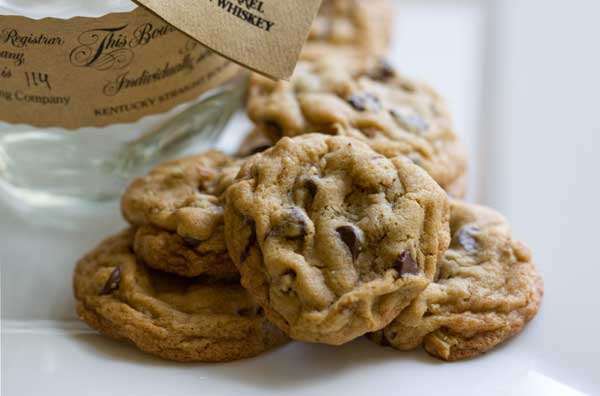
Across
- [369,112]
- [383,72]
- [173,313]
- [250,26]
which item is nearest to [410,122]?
[369,112]

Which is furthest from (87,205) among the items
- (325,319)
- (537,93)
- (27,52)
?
(537,93)

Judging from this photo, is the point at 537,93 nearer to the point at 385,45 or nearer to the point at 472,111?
the point at 472,111

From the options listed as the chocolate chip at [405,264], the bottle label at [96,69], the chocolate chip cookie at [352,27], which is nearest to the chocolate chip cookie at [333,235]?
the chocolate chip at [405,264]

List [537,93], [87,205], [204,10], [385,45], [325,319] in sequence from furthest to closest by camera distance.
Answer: [385,45] → [537,93] → [87,205] → [204,10] → [325,319]

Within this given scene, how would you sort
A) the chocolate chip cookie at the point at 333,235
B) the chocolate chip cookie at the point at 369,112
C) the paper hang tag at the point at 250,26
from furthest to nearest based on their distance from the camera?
the chocolate chip cookie at the point at 369,112
the paper hang tag at the point at 250,26
the chocolate chip cookie at the point at 333,235

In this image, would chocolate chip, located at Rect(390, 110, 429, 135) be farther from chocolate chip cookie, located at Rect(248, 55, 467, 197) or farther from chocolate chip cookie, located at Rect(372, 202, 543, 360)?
chocolate chip cookie, located at Rect(372, 202, 543, 360)

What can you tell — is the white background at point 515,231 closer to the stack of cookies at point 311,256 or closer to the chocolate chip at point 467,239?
the stack of cookies at point 311,256

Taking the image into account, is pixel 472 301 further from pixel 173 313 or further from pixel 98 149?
pixel 98 149

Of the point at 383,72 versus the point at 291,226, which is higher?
the point at 383,72
